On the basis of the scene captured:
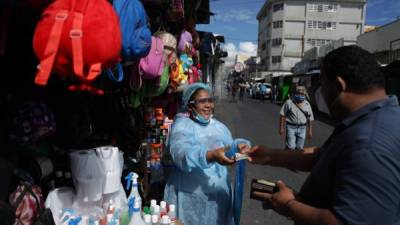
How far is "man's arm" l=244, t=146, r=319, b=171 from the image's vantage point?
2348mm

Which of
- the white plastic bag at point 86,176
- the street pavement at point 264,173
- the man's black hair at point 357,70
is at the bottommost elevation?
the street pavement at point 264,173

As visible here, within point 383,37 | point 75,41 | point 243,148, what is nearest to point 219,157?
point 243,148

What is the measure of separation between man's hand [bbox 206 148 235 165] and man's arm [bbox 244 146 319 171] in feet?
0.84

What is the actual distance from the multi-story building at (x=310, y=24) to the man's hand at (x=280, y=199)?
64.3 meters

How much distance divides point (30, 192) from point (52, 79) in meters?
0.86

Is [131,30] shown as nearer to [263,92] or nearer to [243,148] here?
[243,148]

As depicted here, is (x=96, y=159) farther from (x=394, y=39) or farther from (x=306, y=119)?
(x=394, y=39)

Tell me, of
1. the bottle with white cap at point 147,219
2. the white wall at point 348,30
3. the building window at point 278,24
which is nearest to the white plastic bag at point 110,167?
the bottle with white cap at point 147,219

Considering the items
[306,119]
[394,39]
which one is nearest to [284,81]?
[394,39]

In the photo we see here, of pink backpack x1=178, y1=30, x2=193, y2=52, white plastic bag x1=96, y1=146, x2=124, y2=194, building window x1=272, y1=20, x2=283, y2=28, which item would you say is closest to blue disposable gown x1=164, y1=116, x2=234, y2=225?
white plastic bag x1=96, y1=146, x2=124, y2=194

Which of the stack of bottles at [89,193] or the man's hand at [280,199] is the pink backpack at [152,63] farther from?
the man's hand at [280,199]

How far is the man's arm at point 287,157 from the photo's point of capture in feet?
7.70

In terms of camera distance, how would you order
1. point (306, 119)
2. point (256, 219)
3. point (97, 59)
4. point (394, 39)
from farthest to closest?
point (394, 39), point (306, 119), point (256, 219), point (97, 59)

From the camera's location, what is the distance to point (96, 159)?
2.43m
